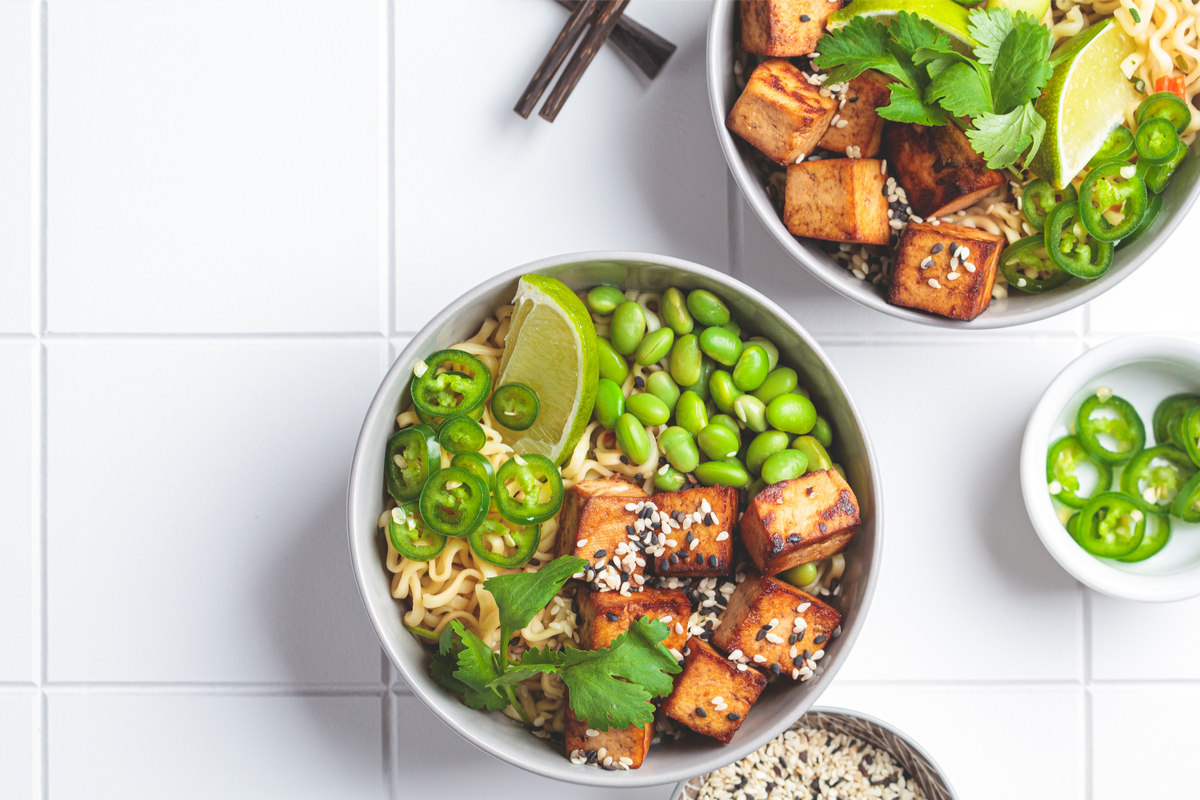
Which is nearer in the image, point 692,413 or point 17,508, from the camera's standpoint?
point 692,413

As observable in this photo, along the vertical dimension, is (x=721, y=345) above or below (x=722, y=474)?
above

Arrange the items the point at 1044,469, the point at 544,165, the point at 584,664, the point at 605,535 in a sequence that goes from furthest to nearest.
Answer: the point at 544,165, the point at 1044,469, the point at 605,535, the point at 584,664

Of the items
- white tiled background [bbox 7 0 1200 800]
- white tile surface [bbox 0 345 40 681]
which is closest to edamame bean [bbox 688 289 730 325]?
white tiled background [bbox 7 0 1200 800]

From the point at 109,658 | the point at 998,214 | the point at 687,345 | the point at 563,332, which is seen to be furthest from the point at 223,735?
the point at 998,214

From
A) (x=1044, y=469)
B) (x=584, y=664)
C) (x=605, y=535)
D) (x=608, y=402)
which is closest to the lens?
(x=584, y=664)

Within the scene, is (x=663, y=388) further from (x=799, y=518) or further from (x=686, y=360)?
(x=799, y=518)

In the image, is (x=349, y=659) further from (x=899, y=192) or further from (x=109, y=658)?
(x=899, y=192)

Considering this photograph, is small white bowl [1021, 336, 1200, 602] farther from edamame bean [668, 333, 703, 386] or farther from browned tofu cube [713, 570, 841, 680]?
edamame bean [668, 333, 703, 386]

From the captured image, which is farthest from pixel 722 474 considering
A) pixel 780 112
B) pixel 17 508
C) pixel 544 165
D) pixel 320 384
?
pixel 17 508
